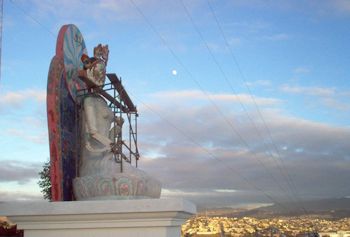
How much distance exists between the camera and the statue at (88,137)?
642 centimetres

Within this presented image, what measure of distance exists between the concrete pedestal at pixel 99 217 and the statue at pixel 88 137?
769 millimetres

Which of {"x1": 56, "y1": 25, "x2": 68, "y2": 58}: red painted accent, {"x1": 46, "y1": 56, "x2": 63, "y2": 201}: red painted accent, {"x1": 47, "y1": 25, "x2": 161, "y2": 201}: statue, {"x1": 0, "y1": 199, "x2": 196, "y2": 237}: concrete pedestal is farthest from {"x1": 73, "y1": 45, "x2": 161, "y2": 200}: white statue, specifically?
{"x1": 0, "y1": 199, "x2": 196, "y2": 237}: concrete pedestal

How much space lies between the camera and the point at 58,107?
6730 millimetres

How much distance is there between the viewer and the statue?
6422 millimetres

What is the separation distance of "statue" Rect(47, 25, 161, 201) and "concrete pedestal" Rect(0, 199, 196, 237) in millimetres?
769

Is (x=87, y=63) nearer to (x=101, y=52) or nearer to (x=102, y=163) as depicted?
(x=101, y=52)

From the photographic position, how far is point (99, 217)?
17.9ft

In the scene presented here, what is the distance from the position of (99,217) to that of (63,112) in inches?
83.2

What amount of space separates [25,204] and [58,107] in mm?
1636

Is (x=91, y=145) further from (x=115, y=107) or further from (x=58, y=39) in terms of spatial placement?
(x=58, y=39)

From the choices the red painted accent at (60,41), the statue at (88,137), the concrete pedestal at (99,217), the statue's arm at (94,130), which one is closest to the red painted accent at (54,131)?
the statue at (88,137)

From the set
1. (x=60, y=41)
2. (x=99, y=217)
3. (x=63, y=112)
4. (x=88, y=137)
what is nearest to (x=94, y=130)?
(x=88, y=137)

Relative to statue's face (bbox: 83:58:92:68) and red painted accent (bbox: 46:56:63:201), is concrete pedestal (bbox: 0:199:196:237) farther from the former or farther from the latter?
statue's face (bbox: 83:58:92:68)

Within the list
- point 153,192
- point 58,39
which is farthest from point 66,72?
point 153,192
